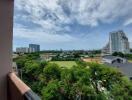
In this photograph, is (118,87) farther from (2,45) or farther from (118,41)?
(2,45)

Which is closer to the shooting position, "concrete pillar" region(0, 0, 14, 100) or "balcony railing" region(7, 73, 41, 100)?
"balcony railing" region(7, 73, 41, 100)

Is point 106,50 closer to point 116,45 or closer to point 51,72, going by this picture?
point 116,45

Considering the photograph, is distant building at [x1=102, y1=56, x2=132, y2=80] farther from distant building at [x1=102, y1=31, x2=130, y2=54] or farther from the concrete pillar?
the concrete pillar

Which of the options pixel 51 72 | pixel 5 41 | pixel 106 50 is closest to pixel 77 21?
pixel 51 72

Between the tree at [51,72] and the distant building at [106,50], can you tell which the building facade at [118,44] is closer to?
the distant building at [106,50]

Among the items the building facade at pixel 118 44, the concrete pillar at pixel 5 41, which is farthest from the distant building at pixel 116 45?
the concrete pillar at pixel 5 41

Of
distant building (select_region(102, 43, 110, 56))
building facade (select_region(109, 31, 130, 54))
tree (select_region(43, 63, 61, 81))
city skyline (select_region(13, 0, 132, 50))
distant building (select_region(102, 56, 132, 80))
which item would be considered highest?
city skyline (select_region(13, 0, 132, 50))

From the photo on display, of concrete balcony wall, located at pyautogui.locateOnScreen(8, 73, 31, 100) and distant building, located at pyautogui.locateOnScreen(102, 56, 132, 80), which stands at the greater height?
concrete balcony wall, located at pyautogui.locateOnScreen(8, 73, 31, 100)

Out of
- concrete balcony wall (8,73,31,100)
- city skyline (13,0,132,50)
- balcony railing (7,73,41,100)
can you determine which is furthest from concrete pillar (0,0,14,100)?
city skyline (13,0,132,50)

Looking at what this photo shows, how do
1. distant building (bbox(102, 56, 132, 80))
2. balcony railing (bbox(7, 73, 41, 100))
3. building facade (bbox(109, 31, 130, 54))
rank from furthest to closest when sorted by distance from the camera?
distant building (bbox(102, 56, 132, 80)) < building facade (bbox(109, 31, 130, 54)) < balcony railing (bbox(7, 73, 41, 100))
